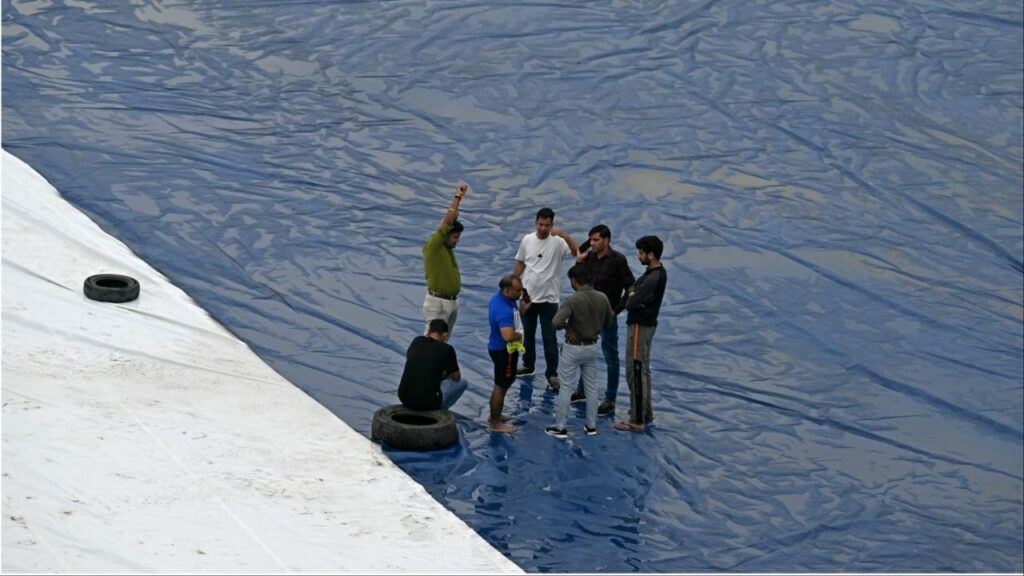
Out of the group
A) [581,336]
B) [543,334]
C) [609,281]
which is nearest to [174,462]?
[581,336]

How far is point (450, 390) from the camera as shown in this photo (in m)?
12.5

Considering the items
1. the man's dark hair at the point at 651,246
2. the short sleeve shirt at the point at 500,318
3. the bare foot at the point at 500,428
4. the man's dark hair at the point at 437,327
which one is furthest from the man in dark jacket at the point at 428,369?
the man's dark hair at the point at 651,246

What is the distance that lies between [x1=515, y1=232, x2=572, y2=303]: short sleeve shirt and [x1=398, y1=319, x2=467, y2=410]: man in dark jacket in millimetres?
1593

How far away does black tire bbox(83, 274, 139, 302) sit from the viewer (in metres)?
14.4

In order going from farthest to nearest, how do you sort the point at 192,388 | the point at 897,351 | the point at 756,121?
1. the point at 756,121
2. the point at 897,351
3. the point at 192,388

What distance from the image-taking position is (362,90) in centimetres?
2153

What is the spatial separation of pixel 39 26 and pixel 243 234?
883 centimetres

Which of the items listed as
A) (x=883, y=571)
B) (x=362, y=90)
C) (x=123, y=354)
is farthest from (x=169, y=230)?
(x=883, y=571)

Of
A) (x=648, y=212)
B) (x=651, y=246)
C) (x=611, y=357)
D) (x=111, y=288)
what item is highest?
(x=651, y=246)

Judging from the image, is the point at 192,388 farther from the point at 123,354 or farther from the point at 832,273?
the point at 832,273

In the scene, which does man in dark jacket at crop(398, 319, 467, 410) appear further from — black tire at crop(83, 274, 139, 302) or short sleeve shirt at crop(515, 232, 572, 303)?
black tire at crop(83, 274, 139, 302)

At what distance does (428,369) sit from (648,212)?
6.56 m

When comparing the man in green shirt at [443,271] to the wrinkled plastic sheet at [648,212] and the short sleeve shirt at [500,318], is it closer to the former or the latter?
the short sleeve shirt at [500,318]

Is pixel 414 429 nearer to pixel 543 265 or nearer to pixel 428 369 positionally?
pixel 428 369
